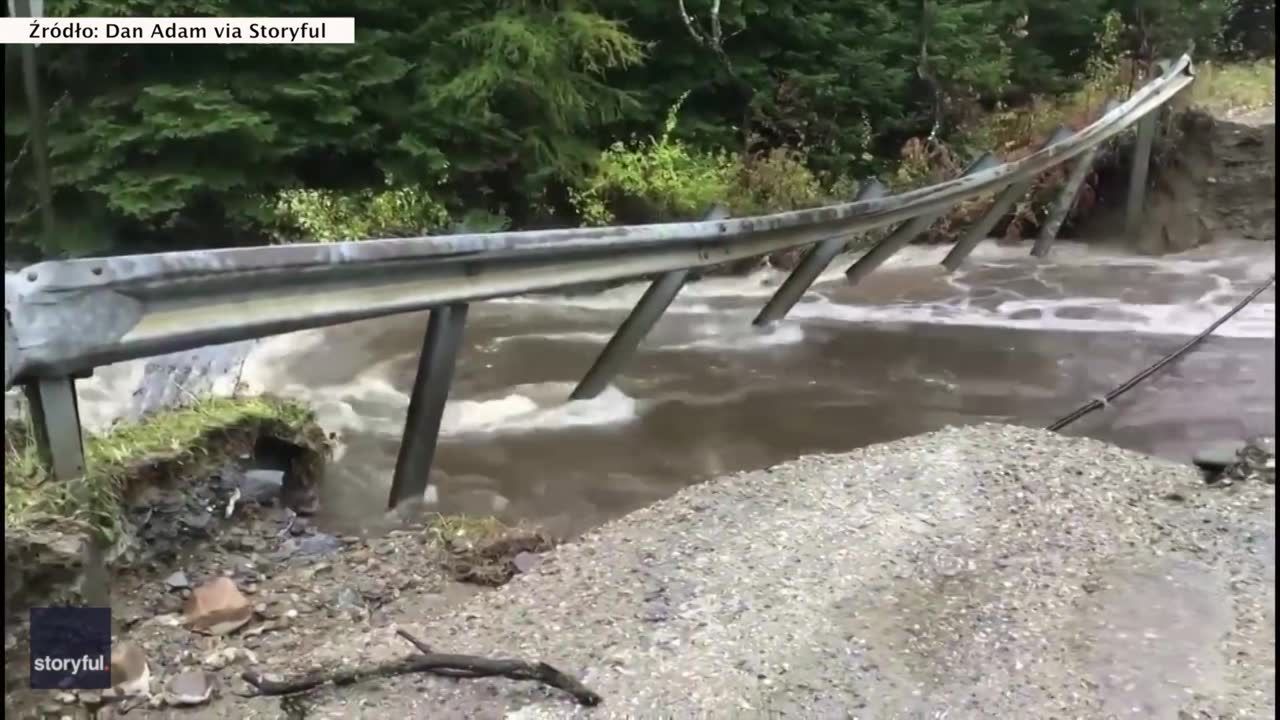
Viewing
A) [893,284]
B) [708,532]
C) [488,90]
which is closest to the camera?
[708,532]

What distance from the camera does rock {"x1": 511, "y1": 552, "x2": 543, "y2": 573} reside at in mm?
3732

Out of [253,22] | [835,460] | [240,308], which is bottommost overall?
[835,460]

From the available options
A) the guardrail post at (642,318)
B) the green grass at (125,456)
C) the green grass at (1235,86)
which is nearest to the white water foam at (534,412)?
the guardrail post at (642,318)

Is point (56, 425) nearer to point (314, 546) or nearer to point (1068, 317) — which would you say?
point (314, 546)

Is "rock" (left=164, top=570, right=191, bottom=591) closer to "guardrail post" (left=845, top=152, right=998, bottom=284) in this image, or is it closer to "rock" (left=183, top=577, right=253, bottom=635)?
"rock" (left=183, top=577, right=253, bottom=635)

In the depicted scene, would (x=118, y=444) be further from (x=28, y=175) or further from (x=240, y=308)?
(x=28, y=175)

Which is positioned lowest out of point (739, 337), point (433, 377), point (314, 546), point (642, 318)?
point (739, 337)

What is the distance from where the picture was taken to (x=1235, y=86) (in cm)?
1192

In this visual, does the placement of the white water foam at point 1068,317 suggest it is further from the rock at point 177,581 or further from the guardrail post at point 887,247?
the rock at point 177,581

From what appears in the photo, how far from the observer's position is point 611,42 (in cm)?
1084

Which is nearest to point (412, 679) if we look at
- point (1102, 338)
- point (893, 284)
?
point (1102, 338)

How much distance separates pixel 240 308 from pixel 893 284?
6.78 metres

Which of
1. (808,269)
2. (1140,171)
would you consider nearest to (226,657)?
(808,269)

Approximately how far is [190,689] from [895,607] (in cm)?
185
